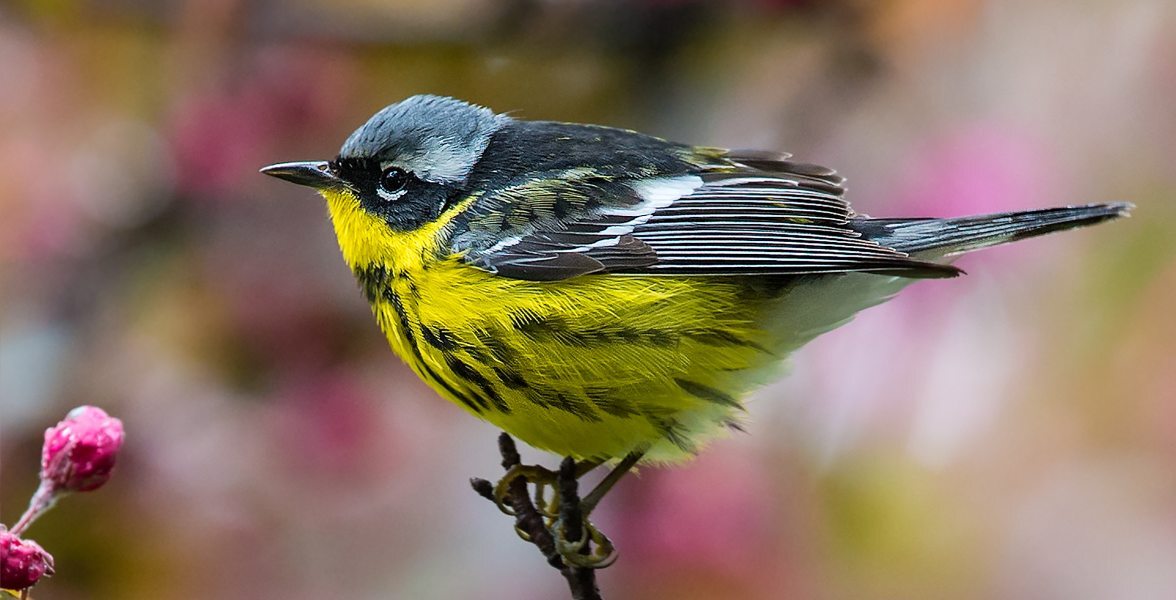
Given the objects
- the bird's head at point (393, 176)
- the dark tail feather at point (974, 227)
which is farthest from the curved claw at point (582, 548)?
the dark tail feather at point (974, 227)

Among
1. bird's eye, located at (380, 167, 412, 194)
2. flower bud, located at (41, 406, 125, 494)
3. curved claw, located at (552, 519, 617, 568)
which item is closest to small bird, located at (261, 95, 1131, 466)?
bird's eye, located at (380, 167, 412, 194)

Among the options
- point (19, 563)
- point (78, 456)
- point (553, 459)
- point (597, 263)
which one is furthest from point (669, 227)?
point (553, 459)

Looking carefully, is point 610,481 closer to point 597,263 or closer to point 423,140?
point 597,263

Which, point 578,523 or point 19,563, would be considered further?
point 578,523

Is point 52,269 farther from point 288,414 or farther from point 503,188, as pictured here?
point 503,188

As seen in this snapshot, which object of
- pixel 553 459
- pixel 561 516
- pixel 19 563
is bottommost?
pixel 553 459
